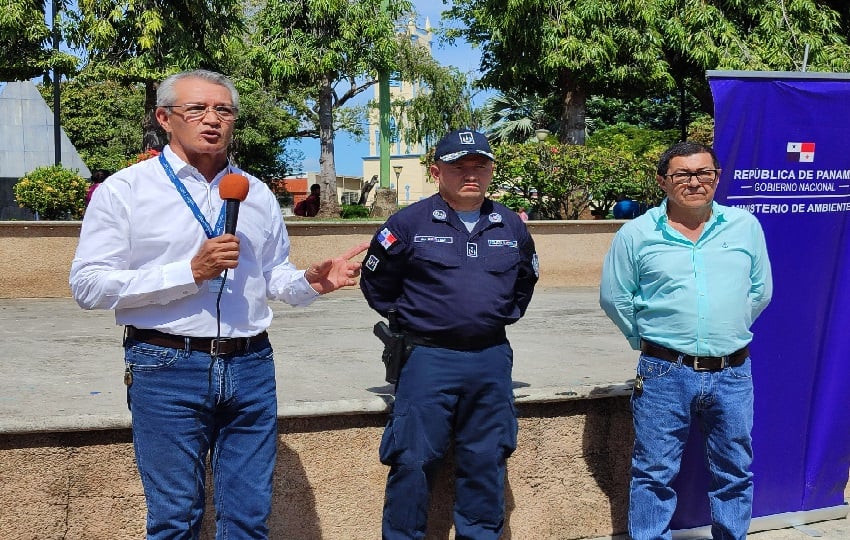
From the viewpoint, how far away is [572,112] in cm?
2133

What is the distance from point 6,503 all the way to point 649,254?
8.79ft

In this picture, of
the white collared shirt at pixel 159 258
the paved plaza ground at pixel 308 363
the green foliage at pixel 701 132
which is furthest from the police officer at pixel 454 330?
the green foliage at pixel 701 132

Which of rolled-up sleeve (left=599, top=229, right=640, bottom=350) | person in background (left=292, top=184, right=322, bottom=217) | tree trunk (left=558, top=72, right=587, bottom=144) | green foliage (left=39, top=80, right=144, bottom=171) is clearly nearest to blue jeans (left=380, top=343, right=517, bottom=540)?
rolled-up sleeve (left=599, top=229, right=640, bottom=350)

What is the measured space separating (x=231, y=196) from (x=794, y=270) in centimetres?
280

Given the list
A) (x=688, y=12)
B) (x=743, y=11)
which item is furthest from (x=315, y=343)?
(x=743, y=11)

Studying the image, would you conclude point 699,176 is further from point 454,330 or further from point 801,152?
point 454,330

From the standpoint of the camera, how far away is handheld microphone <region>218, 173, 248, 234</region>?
2676mm

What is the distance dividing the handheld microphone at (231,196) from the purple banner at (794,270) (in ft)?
7.29

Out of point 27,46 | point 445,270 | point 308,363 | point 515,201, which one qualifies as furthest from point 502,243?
point 27,46

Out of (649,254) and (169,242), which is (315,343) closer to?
(649,254)

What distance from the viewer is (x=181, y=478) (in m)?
2.80

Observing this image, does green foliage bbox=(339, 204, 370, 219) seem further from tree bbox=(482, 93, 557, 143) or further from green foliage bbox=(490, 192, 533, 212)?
tree bbox=(482, 93, 557, 143)

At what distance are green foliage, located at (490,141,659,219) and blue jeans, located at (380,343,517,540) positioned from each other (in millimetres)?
11023

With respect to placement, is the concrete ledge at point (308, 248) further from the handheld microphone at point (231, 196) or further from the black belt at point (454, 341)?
the handheld microphone at point (231, 196)
